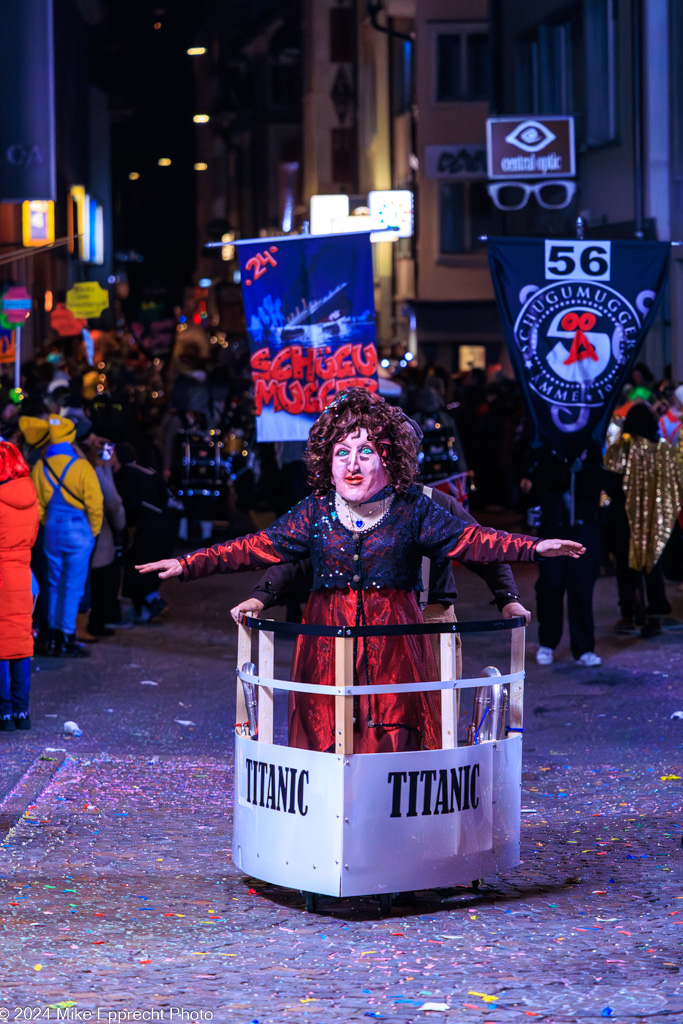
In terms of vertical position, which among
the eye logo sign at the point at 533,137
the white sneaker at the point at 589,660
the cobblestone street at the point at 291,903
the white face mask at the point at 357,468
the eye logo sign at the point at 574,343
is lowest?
the cobblestone street at the point at 291,903

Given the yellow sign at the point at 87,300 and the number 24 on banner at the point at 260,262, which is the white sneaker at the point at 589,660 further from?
the yellow sign at the point at 87,300

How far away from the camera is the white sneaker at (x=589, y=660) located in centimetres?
1212

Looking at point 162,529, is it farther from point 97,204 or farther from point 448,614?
point 97,204

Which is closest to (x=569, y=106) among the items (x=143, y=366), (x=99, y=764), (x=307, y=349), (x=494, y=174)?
(x=494, y=174)

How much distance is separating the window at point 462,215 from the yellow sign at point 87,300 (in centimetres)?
1451

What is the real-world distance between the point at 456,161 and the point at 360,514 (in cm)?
2966

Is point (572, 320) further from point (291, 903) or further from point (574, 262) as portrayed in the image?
point (291, 903)

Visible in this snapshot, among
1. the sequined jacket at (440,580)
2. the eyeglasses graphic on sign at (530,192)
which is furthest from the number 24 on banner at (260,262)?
the eyeglasses graphic on sign at (530,192)

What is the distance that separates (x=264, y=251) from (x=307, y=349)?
34.5 inches

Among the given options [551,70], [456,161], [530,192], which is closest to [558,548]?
[530,192]

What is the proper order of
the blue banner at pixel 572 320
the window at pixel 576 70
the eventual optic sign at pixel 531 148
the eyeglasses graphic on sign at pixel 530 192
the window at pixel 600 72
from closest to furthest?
the blue banner at pixel 572 320 < the eventual optic sign at pixel 531 148 < the eyeglasses graphic on sign at pixel 530 192 < the window at pixel 600 72 < the window at pixel 576 70

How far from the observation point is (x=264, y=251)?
1335 centimetres

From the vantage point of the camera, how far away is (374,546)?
6.57 m

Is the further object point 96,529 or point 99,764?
point 96,529
